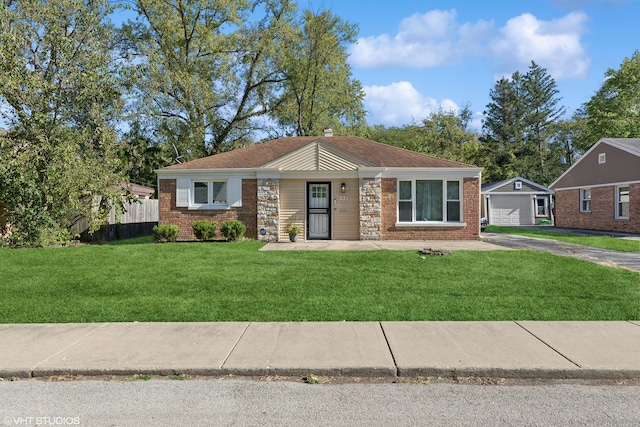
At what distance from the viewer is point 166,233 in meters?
15.1

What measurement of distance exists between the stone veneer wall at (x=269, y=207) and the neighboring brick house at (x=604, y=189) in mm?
17357

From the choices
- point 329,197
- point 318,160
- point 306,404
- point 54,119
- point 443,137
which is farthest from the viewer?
point 443,137

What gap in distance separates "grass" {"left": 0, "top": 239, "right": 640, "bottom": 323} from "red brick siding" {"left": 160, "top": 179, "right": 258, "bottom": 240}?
5.03 m

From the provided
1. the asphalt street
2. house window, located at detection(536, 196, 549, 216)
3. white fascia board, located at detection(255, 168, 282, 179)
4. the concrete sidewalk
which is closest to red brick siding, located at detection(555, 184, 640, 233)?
house window, located at detection(536, 196, 549, 216)

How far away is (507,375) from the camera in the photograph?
4.45 m

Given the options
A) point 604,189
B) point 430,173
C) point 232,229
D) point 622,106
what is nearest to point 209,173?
point 232,229

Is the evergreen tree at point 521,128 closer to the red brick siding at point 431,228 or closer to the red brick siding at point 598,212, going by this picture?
the red brick siding at point 598,212

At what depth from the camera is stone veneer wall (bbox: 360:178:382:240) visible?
15734mm

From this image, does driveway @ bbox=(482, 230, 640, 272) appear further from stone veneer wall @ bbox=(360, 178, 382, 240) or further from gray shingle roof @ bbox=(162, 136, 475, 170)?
stone veneer wall @ bbox=(360, 178, 382, 240)

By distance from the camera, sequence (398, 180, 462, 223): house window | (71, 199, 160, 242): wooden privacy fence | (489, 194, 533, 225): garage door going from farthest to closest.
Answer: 1. (489, 194, 533, 225): garage door
2. (71, 199, 160, 242): wooden privacy fence
3. (398, 180, 462, 223): house window

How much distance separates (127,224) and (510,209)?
25.3 metres

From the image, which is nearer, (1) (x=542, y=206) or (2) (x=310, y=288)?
(2) (x=310, y=288)

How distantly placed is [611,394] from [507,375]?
2.87 ft

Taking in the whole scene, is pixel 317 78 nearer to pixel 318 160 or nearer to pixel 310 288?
pixel 318 160
